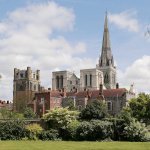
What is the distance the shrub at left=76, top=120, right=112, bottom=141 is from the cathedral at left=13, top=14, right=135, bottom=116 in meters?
49.0

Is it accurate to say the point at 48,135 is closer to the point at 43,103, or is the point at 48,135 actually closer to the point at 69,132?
the point at 69,132

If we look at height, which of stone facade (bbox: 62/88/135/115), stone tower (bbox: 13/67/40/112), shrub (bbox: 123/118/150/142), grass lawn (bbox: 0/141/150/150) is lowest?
grass lawn (bbox: 0/141/150/150)

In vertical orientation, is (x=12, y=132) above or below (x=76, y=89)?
below

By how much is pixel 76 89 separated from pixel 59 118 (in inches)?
2345

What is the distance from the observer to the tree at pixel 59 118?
53250 mm

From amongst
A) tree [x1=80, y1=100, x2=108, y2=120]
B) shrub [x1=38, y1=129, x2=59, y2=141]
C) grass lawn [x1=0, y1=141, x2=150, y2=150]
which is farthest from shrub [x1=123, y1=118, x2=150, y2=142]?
tree [x1=80, y1=100, x2=108, y2=120]

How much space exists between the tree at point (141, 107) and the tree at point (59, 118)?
1927cm

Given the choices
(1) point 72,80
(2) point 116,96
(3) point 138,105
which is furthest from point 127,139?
(1) point 72,80

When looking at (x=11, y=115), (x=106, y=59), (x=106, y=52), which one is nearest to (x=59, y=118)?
(x=11, y=115)

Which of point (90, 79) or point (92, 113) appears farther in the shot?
point (90, 79)

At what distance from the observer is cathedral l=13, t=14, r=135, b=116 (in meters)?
100

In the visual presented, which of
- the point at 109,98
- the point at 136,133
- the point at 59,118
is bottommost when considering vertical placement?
the point at 136,133

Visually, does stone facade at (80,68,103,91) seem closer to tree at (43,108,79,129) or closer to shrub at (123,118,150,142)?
tree at (43,108,79,129)

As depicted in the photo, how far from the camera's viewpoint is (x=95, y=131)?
157ft
